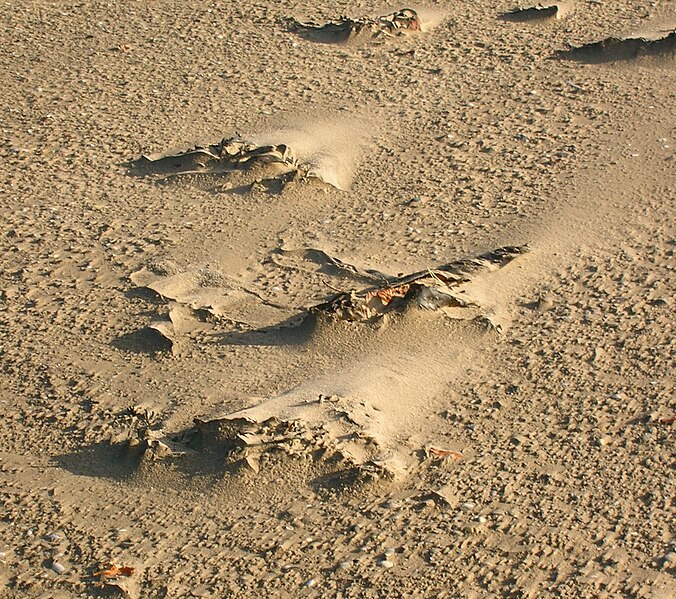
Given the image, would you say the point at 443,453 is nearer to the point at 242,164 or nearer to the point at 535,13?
the point at 242,164

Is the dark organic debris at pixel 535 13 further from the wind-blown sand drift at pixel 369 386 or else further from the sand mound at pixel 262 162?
the wind-blown sand drift at pixel 369 386

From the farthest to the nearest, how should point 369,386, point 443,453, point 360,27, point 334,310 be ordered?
point 360,27 < point 334,310 < point 369,386 < point 443,453

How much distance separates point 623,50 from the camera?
542 cm

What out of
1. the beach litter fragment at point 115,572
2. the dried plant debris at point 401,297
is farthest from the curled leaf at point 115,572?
the dried plant debris at point 401,297

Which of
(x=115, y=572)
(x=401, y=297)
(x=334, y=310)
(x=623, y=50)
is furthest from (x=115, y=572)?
(x=623, y=50)

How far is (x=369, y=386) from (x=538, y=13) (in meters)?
2.97

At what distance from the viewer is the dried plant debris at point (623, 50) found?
5391 millimetres

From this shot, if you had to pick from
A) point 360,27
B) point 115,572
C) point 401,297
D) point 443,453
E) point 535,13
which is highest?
point 535,13

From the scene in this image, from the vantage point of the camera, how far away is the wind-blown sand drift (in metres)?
3.31

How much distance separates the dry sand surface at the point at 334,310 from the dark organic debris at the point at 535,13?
3cm

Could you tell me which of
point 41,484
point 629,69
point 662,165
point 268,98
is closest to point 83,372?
point 41,484

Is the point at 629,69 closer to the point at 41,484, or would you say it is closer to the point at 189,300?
the point at 189,300

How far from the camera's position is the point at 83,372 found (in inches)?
146

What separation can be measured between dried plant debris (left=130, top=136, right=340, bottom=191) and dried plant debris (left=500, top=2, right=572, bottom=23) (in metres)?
1.73
